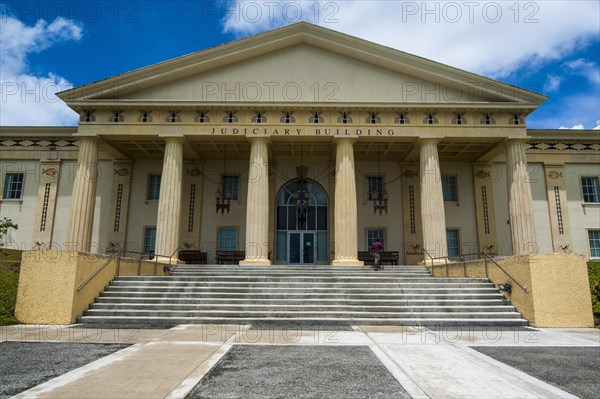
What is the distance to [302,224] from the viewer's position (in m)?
26.6

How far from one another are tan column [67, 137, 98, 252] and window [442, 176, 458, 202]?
2062cm

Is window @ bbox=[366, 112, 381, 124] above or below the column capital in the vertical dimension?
above

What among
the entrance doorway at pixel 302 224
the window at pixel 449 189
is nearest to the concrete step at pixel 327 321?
the entrance doorway at pixel 302 224

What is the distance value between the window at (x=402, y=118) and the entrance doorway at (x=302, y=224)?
7.00m

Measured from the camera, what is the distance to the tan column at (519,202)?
2111cm

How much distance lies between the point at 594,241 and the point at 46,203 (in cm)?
3435

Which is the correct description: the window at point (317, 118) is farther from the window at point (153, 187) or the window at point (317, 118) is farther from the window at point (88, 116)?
the window at point (88, 116)

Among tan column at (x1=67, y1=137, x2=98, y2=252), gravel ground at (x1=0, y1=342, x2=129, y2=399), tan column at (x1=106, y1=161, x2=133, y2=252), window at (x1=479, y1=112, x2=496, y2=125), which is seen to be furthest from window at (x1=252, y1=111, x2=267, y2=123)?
gravel ground at (x1=0, y1=342, x2=129, y2=399)

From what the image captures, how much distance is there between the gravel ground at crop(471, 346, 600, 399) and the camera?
18.7 ft

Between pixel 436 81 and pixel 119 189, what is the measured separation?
65.1 ft

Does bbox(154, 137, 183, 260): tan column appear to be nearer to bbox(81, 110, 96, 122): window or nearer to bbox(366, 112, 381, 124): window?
bbox(81, 110, 96, 122): window

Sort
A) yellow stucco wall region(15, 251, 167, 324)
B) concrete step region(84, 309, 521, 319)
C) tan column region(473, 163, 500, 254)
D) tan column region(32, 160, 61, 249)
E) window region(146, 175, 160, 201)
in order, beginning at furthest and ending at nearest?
window region(146, 175, 160, 201) < tan column region(473, 163, 500, 254) < tan column region(32, 160, 61, 249) < concrete step region(84, 309, 521, 319) < yellow stucco wall region(15, 251, 167, 324)

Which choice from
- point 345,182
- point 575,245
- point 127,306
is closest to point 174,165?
point 345,182

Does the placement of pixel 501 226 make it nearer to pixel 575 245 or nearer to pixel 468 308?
pixel 575 245
